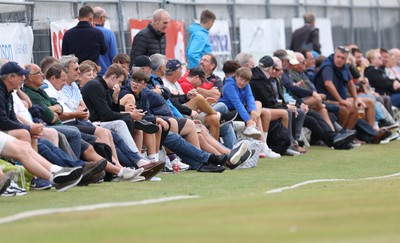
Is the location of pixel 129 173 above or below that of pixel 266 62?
below

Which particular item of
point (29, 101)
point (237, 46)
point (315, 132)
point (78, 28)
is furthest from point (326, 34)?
point (29, 101)

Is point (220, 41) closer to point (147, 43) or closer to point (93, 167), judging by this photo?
point (147, 43)

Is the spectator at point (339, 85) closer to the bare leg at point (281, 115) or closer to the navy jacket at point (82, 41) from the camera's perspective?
the bare leg at point (281, 115)

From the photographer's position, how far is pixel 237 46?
24.0m

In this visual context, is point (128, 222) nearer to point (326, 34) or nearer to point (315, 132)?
point (315, 132)

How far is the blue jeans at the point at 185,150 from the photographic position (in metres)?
16.1

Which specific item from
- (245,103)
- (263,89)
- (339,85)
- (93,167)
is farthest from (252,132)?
(93,167)

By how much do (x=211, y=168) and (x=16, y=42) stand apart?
352cm

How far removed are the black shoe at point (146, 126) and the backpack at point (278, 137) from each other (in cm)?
469

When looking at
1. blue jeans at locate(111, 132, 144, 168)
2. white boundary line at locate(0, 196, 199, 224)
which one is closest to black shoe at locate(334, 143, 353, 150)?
blue jeans at locate(111, 132, 144, 168)

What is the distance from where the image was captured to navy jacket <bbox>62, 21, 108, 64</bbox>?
55.9 ft

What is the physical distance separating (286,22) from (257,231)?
18.1 m

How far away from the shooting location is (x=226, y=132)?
60.5ft

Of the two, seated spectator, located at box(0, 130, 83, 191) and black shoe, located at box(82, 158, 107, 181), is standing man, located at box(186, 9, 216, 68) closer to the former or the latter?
black shoe, located at box(82, 158, 107, 181)
